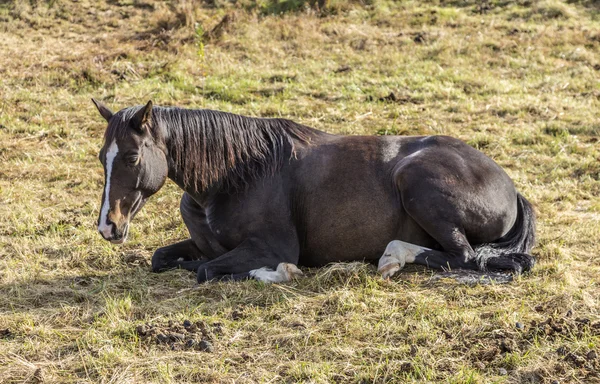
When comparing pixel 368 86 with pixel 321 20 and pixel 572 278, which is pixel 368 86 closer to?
pixel 321 20

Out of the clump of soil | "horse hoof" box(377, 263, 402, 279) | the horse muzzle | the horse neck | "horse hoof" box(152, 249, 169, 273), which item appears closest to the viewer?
the clump of soil

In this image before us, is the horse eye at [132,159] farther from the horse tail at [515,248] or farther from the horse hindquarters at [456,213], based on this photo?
the horse tail at [515,248]

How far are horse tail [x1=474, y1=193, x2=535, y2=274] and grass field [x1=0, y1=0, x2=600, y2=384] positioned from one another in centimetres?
16

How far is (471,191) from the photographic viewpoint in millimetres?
5527

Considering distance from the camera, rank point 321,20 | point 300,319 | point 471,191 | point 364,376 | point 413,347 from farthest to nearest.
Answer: point 321,20
point 471,191
point 300,319
point 413,347
point 364,376

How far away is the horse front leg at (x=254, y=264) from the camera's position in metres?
5.38

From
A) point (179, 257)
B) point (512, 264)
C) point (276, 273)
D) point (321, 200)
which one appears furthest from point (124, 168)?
point (512, 264)

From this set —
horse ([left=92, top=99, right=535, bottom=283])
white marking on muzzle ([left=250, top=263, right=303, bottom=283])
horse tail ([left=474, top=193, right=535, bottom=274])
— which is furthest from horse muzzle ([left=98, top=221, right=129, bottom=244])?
horse tail ([left=474, top=193, right=535, bottom=274])

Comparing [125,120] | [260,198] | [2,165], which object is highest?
[125,120]

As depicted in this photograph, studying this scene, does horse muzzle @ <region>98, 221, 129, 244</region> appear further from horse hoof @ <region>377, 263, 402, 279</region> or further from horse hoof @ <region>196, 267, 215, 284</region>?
horse hoof @ <region>377, 263, 402, 279</region>

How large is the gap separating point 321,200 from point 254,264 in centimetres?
75

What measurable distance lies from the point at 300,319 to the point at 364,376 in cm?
88

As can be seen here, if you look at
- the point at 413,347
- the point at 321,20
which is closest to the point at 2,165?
the point at 413,347

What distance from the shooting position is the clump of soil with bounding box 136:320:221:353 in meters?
4.31
